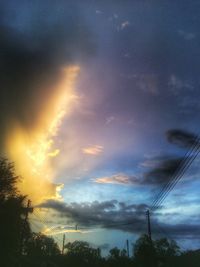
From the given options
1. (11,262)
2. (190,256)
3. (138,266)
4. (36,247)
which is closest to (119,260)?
(138,266)

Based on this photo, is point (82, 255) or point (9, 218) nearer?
point (9, 218)

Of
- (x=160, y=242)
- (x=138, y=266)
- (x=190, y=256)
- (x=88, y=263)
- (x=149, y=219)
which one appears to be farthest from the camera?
(x=88, y=263)

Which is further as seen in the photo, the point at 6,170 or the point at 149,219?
the point at 149,219

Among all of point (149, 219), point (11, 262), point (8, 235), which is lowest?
point (11, 262)

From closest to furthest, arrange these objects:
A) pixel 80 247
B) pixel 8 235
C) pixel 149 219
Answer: pixel 8 235 → pixel 149 219 → pixel 80 247

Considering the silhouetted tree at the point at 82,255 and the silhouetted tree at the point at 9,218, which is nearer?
the silhouetted tree at the point at 9,218

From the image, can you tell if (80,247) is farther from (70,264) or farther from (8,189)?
(8,189)

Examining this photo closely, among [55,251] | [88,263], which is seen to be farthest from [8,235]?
[55,251]

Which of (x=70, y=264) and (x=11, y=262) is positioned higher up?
(x=70, y=264)

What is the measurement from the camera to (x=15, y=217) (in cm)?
4056

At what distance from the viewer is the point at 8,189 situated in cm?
4072

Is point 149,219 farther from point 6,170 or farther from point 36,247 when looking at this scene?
point 36,247

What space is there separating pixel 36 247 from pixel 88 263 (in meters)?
36.6

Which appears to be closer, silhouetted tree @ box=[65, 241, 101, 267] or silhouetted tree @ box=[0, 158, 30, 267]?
silhouetted tree @ box=[0, 158, 30, 267]
